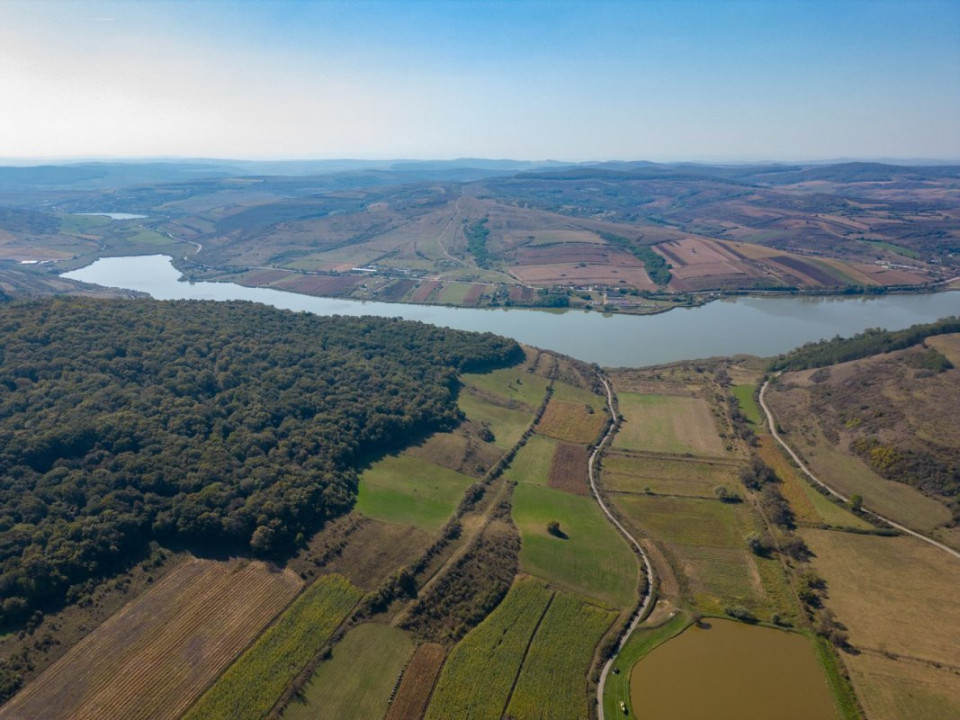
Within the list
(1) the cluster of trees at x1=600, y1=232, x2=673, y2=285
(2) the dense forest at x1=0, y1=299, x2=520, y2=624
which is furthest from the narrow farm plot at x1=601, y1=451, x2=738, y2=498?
(1) the cluster of trees at x1=600, y1=232, x2=673, y2=285

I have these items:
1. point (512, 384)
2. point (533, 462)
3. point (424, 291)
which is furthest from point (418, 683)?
point (424, 291)

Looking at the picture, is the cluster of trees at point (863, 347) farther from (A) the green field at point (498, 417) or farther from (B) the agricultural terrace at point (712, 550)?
(A) the green field at point (498, 417)

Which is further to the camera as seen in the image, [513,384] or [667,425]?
[513,384]

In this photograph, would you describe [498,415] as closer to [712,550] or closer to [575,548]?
[575,548]

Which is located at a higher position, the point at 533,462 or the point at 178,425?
the point at 178,425

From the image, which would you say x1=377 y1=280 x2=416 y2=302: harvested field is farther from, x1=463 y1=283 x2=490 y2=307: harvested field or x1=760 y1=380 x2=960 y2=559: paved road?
x1=760 y1=380 x2=960 y2=559: paved road

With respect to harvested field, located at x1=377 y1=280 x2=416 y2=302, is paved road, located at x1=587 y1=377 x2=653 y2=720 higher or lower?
lower
